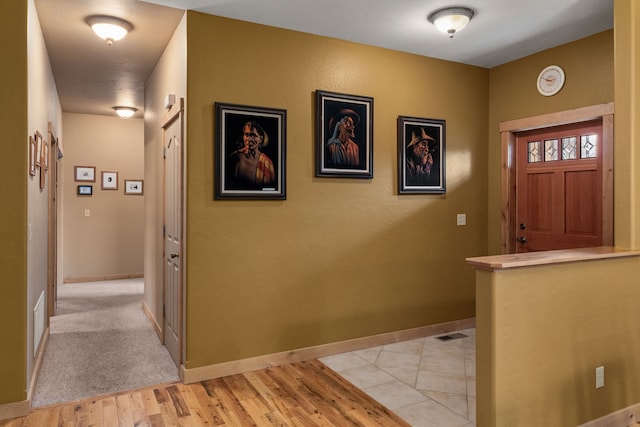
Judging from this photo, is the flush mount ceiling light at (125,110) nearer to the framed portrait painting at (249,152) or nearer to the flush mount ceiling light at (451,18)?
the framed portrait painting at (249,152)

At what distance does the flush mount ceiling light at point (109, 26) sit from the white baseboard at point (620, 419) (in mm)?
3956

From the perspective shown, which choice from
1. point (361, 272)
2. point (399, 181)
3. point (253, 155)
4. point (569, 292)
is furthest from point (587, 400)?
point (253, 155)

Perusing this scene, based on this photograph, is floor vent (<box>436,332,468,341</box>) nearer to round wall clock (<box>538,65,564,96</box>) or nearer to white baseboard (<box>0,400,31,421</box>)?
round wall clock (<box>538,65,564,96</box>)

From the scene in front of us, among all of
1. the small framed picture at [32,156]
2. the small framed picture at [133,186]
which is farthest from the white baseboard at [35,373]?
the small framed picture at [133,186]

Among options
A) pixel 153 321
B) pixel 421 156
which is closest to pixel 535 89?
pixel 421 156

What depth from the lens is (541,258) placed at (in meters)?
2.40

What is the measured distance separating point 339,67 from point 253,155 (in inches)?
43.9

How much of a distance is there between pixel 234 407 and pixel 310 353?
0.99 metres

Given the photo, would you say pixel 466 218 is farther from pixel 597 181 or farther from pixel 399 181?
pixel 597 181

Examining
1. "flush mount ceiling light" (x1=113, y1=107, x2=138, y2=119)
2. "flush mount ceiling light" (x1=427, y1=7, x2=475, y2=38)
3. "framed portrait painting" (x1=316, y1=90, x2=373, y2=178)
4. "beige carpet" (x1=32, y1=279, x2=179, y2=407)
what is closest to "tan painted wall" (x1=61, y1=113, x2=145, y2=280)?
"flush mount ceiling light" (x1=113, y1=107, x2=138, y2=119)

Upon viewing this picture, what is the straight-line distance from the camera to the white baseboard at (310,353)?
11.0 ft

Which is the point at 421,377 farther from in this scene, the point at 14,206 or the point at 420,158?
the point at 14,206

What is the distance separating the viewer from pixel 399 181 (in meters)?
4.20

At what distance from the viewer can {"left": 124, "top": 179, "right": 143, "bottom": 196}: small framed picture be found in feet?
24.7
